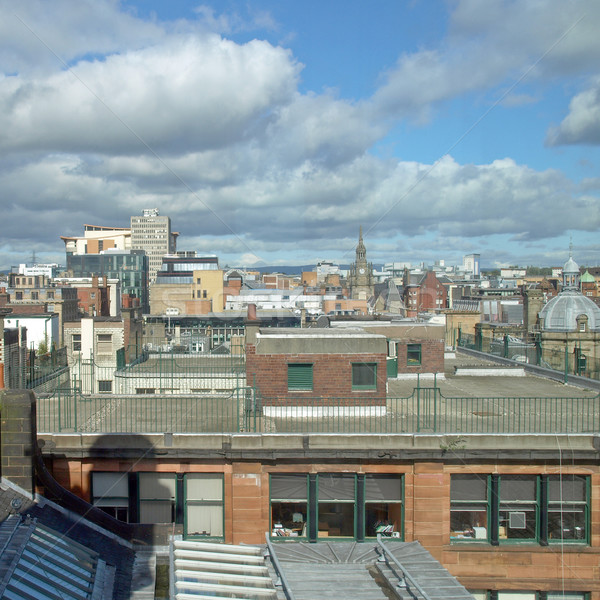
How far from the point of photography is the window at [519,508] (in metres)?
14.1

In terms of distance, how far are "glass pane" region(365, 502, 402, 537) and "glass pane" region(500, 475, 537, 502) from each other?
246 cm

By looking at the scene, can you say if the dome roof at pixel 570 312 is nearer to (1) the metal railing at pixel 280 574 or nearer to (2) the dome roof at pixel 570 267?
(2) the dome roof at pixel 570 267

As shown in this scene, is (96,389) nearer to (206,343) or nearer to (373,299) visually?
(206,343)

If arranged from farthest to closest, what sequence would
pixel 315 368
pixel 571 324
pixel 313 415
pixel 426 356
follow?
pixel 571 324
pixel 426 356
pixel 315 368
pixel 313 415

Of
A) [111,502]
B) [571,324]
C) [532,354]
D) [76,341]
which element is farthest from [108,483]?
[76,341]

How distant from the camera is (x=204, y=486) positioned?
46.4 ft

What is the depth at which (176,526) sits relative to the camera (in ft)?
45.2

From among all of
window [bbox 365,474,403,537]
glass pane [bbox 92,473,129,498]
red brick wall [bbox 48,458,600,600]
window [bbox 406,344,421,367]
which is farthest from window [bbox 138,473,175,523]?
window [bbox 406,344,421,367]

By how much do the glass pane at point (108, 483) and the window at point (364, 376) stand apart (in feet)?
22.1

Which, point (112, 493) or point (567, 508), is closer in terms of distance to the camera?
point (112, 493)

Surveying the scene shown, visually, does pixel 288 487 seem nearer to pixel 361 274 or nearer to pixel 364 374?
pixel 364 374

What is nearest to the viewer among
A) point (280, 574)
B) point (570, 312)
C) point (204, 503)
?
point (280, 574)

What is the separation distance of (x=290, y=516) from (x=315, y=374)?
4.24m

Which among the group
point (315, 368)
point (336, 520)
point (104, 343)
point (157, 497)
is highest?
point (315, 368)
